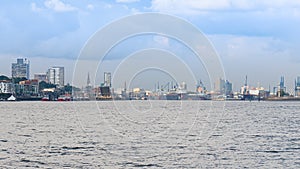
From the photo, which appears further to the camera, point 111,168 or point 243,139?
point 243,139

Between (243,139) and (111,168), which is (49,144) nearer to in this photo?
(111,168)

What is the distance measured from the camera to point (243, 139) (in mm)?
58688

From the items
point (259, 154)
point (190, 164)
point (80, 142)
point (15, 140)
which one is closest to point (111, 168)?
point (190, 164)

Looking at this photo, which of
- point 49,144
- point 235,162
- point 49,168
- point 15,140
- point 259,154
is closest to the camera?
point 49,168

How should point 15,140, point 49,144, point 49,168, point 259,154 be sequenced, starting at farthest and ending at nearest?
point 15,140 → point 49,144 → point 259,154 → point 49,168

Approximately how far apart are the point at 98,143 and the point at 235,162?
15.7m

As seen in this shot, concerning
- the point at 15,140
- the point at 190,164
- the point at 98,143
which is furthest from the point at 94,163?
the point at 15,140

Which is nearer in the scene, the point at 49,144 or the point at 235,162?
the point at 235,162

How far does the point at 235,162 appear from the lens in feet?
131

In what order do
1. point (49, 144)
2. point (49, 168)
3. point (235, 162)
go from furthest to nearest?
point (49, 144), point (235, 162), point (49, 168)

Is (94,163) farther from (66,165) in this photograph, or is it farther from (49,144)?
(49,144)

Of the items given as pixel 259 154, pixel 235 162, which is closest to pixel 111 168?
pixel 235 162

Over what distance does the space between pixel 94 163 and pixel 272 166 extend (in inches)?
453

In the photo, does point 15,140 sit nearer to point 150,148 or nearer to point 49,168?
point 150,148
